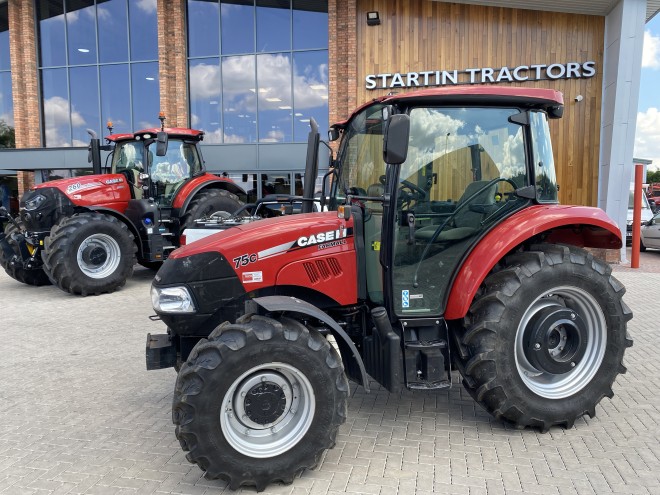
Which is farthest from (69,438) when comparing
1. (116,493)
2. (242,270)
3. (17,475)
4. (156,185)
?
(156,185)

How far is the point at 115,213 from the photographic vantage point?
932 centimetres

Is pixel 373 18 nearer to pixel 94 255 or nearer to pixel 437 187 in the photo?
pixel 94 255

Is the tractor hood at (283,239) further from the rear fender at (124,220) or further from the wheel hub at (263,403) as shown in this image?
the rear fender at (124,220)

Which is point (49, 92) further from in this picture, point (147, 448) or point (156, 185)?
point (147, 448)

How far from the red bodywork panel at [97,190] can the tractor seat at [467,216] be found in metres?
7.60

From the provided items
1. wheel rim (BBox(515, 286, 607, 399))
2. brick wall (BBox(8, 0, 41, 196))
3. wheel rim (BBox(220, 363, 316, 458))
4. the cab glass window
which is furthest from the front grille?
brick wall (BBox(8, 0, 41, 196))

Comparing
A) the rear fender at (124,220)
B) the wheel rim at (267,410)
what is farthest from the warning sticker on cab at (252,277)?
the rear fender at (124,220)

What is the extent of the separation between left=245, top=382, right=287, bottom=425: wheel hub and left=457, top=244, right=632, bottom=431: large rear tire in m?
1.33

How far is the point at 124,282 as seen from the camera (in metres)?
9.17

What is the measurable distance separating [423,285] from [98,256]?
6.99 m

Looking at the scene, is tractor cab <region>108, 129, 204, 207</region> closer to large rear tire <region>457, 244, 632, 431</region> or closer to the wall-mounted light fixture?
the wall-mounted light fixture

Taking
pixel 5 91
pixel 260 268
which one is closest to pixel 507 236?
pixel 260 268

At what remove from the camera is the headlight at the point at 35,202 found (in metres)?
8.88

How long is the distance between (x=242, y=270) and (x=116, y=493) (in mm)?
1475
